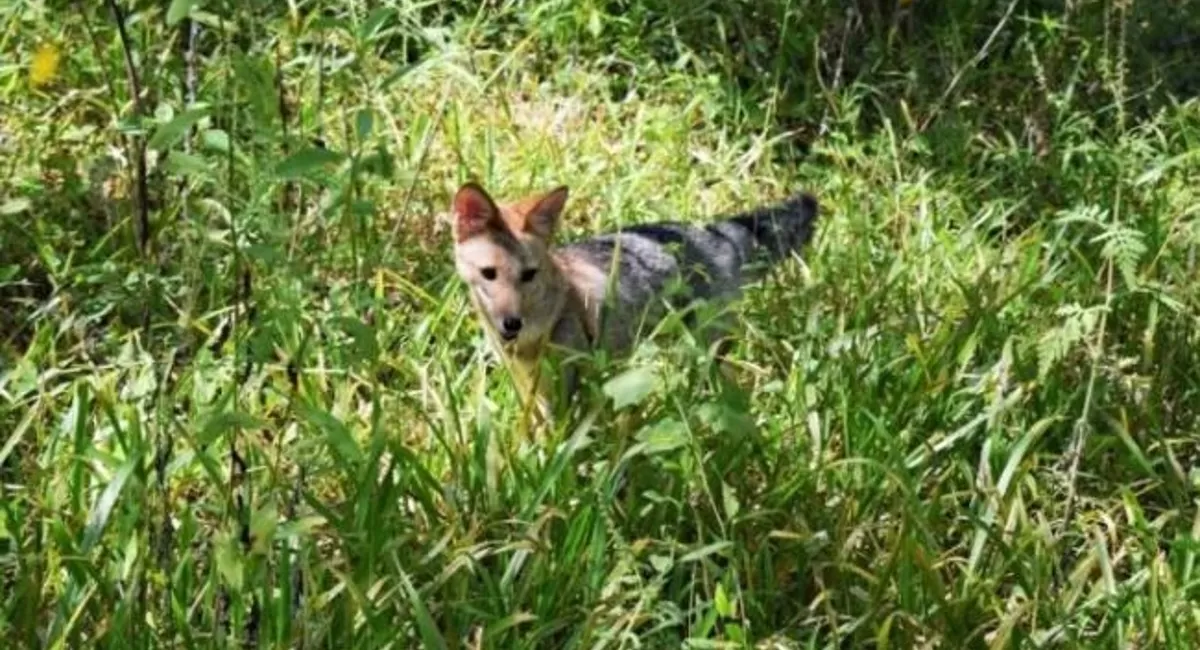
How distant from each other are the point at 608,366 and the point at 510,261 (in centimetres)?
80

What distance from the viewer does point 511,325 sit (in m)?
5.37

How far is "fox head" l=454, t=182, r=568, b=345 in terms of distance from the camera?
17.7 ft

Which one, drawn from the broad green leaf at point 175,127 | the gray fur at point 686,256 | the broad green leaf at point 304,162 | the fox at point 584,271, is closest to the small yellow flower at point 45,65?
the fox at point 584,271

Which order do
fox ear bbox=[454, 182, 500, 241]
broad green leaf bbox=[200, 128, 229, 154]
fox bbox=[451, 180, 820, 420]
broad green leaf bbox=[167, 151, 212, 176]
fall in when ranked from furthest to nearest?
fox bbox=[451, 180, 820, 420] → fox ear bbox=[454, 182, 500, 241] → broad green leaf bbox=[200, 128, 229, 154] → broad green leaf bbox=[167, 151, 212, 176]

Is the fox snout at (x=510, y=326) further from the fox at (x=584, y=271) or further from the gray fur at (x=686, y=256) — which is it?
the gray fur at (x=686, y=256)

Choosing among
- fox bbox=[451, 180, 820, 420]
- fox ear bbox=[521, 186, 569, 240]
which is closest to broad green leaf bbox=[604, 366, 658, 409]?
fox bbox=[451, 180, 820, 420]

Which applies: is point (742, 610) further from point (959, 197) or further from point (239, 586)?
point (959, 197)

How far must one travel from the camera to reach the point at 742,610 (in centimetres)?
437

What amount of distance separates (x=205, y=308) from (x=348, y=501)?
1.40 m

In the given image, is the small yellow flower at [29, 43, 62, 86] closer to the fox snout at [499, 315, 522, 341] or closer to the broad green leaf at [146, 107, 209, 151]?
the fox snout at [499, 315, 522, 341]

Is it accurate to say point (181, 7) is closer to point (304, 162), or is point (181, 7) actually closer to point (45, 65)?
A: point (304, 162)

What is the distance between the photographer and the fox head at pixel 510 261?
5.38 metres

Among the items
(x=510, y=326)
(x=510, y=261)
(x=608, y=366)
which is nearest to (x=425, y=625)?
(x=608, y=366)

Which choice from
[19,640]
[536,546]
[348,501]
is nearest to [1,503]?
[19,640]
